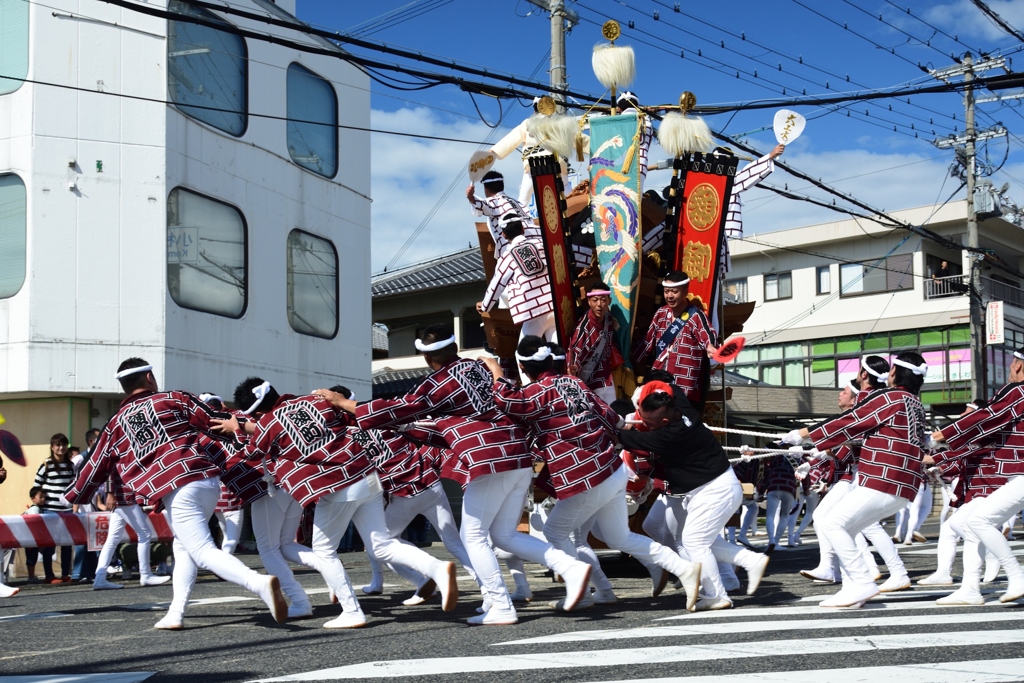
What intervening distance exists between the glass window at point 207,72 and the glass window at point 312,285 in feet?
7.07

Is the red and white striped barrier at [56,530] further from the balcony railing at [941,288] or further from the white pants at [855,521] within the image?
the balcony railing at [941,288]

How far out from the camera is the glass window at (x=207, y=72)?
47.0ft

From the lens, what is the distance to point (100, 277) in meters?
13.4

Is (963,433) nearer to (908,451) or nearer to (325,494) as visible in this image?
(908,451)

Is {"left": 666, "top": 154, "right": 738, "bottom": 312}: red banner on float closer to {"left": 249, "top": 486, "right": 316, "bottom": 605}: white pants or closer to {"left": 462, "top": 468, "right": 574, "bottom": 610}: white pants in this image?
{"left": 462, "top": 468, "right": 574, "bottom": 610}: white pants

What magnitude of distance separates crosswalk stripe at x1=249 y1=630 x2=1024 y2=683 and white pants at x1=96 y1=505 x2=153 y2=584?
21.4 feet

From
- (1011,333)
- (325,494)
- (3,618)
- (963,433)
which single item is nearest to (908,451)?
(963,433)

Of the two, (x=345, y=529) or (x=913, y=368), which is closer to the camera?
(x=345, y=529)

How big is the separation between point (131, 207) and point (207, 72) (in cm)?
247

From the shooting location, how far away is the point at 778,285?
33750 mm

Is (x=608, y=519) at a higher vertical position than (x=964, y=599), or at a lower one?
higher

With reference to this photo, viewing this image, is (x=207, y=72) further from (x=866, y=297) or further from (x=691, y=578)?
(x=866, y=297)

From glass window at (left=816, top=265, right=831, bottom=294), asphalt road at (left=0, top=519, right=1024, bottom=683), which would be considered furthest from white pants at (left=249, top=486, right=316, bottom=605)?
glass window at (left=816, top=265, right=831, bottom=294)

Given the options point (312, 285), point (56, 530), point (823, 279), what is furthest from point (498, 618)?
point (823, 279)
